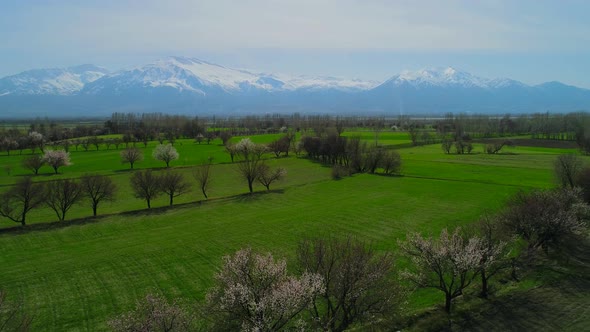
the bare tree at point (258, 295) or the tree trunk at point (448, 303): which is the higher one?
the bare tree at point (258, 295)

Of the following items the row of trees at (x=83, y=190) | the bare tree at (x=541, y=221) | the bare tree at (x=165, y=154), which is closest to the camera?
the bare tree at (x=541, y=221)

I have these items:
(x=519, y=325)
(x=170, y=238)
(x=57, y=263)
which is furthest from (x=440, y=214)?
(x=57, y=263)

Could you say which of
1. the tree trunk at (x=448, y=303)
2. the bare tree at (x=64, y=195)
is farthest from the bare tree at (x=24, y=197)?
the tree trunk at (x=448, y=303)

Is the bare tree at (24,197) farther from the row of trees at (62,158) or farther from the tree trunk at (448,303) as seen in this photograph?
the tree trunk at (448,303)

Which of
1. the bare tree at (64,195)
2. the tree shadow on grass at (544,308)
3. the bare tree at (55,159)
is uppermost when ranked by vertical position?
the bare tree at (55,159)

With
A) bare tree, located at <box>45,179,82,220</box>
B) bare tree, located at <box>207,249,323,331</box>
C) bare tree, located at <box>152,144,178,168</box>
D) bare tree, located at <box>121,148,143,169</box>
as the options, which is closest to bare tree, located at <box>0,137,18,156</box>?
bare tree, located at <box>121,148,143,169</box>

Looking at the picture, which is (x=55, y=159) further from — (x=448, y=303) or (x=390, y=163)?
(x=448, y=303)

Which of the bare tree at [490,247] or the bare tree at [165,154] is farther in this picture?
the bare tree at [165,154]

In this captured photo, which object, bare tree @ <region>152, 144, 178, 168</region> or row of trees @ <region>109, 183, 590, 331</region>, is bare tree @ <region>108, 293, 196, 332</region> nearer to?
row of trees @ <region>109, 183, 590, 331</region>

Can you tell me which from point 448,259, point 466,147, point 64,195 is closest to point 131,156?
point 64,195
